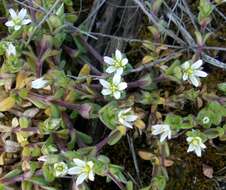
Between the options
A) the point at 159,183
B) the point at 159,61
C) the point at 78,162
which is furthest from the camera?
the point at 159,61

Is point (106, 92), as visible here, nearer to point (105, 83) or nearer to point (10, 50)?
point (105, 83)

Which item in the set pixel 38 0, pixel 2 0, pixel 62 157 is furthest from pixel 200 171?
pixel 2 0

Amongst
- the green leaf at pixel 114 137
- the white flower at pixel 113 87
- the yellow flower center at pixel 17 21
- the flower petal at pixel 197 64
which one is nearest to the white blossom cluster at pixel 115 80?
the white flower at pixel 113 87

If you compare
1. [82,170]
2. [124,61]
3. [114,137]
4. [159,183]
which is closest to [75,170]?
[82,170]

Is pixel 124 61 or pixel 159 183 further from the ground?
pixel 124 61

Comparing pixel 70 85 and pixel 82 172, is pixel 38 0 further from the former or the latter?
pixel 82 172

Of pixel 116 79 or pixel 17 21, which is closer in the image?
pixel 116 79

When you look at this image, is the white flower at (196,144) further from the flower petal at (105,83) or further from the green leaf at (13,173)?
the green leaf at (13,173)

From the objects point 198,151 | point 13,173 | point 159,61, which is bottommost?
point 13,173
